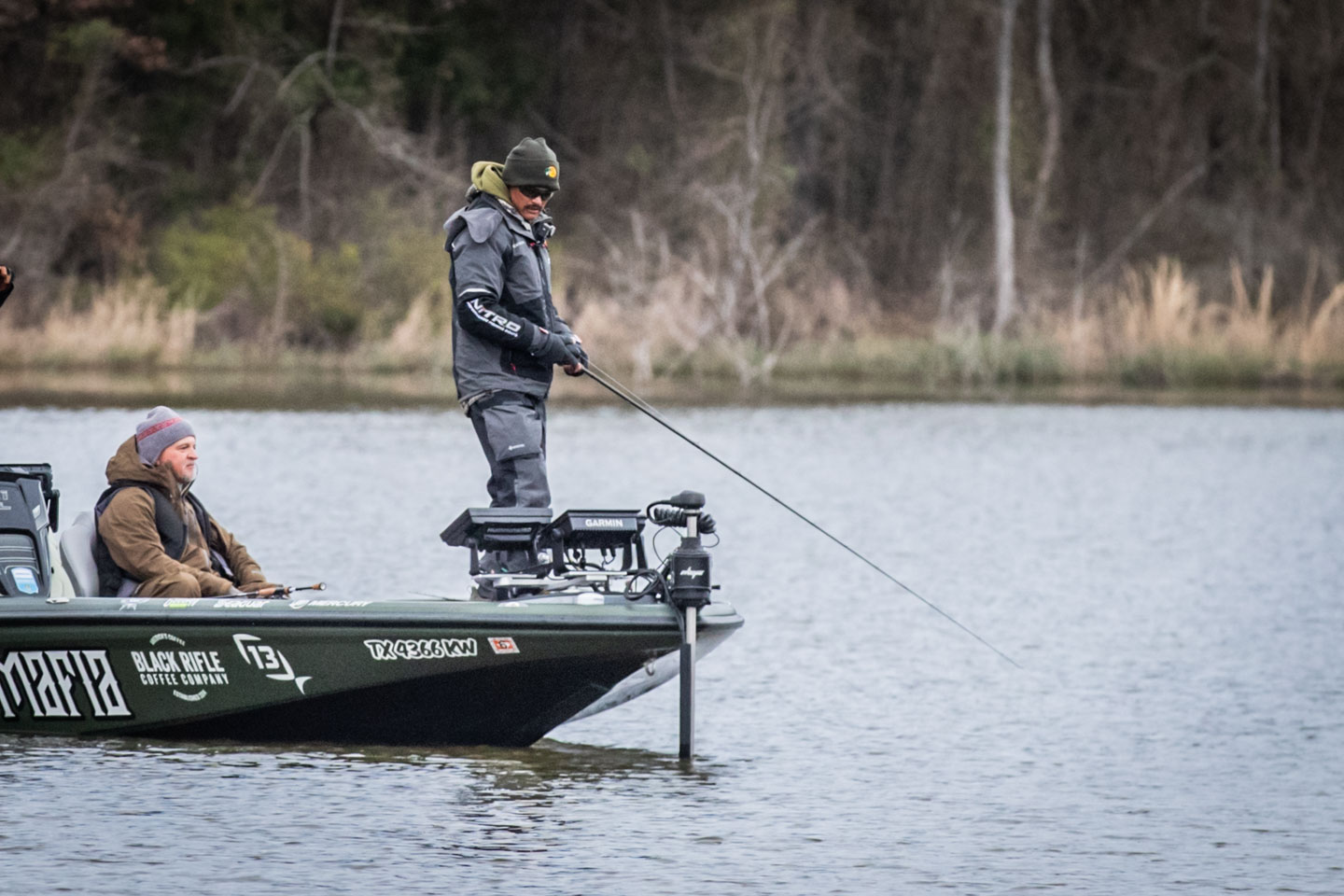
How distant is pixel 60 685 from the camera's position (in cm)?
870

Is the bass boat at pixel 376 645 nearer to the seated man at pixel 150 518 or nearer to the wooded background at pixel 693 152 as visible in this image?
the seated man at pixel 150 518

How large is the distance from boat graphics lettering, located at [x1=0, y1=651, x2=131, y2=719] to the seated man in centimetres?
30

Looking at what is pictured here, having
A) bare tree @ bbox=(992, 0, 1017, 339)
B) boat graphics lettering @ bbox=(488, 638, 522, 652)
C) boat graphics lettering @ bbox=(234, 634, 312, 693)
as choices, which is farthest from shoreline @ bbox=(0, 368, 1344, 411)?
boat graphics lettering @ bbox=(488, 638, 522, 652)

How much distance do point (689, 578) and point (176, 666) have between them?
1.80 m

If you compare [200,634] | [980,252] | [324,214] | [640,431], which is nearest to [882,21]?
[980,252]

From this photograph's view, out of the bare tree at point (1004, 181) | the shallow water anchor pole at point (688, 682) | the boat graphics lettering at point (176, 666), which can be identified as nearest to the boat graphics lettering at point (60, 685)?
the boat graphics lettering at point (176, 666)

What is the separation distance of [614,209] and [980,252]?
646cm

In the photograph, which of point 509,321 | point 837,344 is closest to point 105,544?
point 509,321

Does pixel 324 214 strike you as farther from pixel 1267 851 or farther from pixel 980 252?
pixel 1267 851

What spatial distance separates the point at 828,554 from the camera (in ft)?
51.7

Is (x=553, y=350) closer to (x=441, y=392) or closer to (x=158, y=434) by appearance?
(x=158, y=434)

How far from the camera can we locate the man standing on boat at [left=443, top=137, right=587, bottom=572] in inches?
369

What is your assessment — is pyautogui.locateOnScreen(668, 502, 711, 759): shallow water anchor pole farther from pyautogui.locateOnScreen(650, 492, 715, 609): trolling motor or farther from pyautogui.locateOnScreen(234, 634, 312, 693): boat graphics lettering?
pyautogui.locateOnScreen(234, 634, 312, 693): boat graphics lettering

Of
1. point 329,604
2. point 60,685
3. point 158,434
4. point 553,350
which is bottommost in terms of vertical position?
point 60,685
